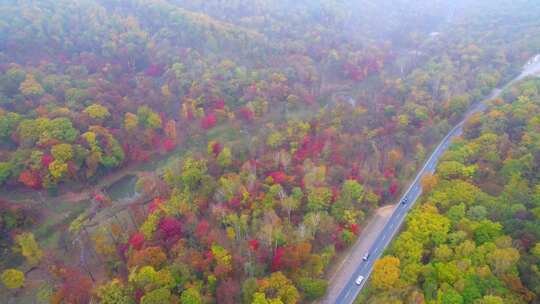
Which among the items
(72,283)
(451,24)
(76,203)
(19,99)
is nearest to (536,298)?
(72,283)

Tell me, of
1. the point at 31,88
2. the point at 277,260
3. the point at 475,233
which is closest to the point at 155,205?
the point at 277,260

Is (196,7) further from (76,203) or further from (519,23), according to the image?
(519,23)

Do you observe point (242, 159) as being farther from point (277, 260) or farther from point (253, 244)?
point (277, 260)

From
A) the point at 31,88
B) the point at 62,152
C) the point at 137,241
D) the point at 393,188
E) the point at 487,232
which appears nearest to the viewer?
the point at 487,232

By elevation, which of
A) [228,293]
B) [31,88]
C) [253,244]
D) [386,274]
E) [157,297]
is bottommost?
[228,293]

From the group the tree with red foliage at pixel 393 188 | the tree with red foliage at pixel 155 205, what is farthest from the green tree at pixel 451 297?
the tree with red foliage at pixel 155 205

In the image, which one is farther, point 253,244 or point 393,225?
point 393,225

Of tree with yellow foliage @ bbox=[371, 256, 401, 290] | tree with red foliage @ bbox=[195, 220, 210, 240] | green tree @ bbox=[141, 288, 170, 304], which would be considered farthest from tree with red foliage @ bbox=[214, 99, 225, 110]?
tree with yellow foliage @ bbox=[371, 256, 401, 290]
